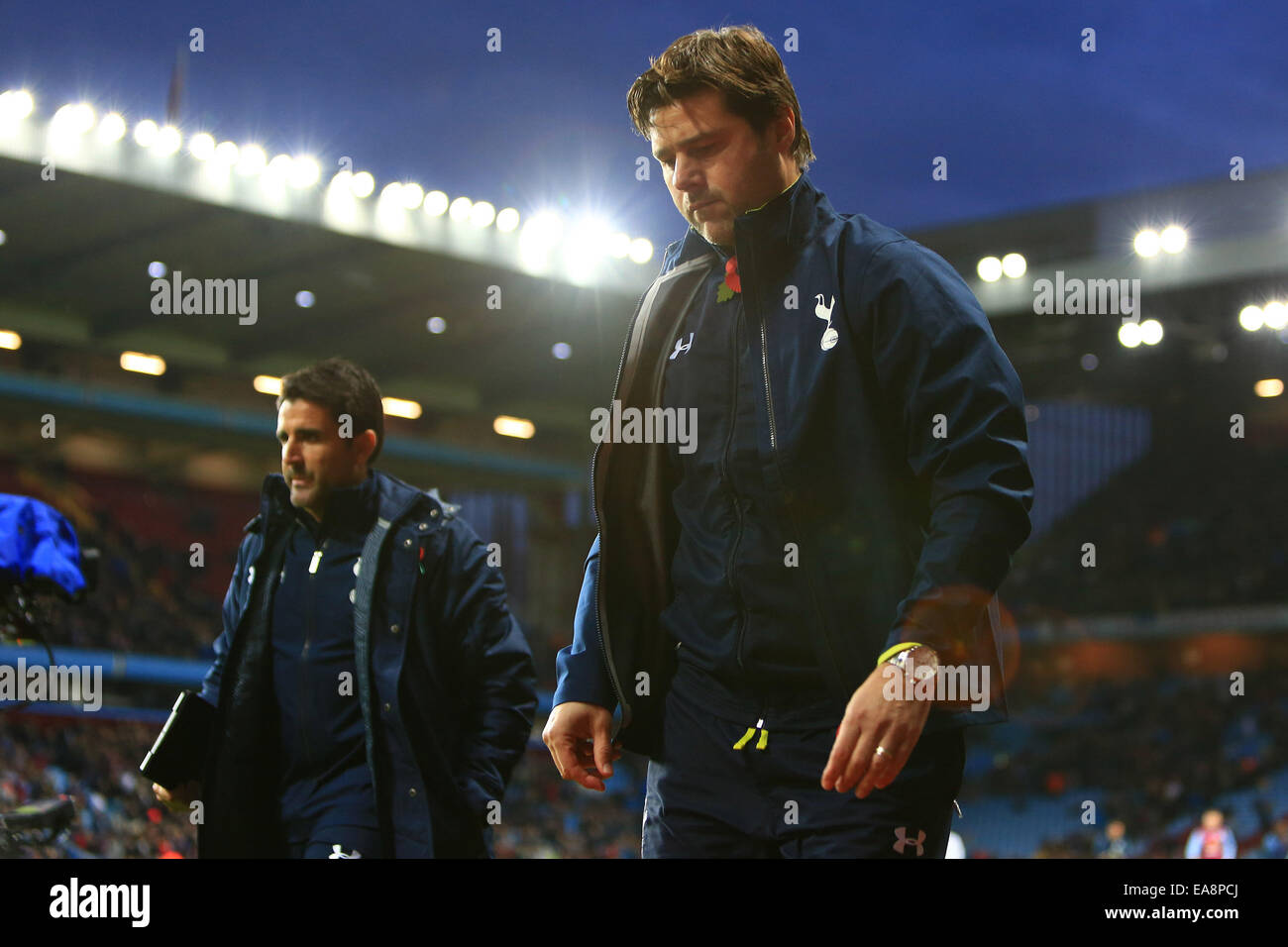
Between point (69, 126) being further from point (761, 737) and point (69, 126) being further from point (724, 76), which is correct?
point (761, 737)

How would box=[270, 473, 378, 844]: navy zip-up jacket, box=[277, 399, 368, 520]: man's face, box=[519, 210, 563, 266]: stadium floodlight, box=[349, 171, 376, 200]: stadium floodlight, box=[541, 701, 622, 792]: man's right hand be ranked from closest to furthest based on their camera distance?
box=[541, 701, 622, 792]: man's right hand < box=[270, 473, 378, 844]: navy zip-up jacket < box=[277, 399, 368, 520]: man's face < box=[349, 171, 376, 200]: stadium floodlight < box=[519, 210, 563, 266]: stadium floodlight

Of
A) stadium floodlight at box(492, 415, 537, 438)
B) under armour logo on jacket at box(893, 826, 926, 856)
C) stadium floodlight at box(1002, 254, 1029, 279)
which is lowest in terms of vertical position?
under armour logo on jacket at box(893, 826, 926, 856)

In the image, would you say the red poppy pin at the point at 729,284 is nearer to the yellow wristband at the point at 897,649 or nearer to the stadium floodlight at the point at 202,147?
the yellow wristband at the point at 897,649

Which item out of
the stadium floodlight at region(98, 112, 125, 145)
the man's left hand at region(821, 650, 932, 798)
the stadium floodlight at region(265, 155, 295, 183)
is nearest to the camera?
the man's left hand at region(821, 650, 932, 798)

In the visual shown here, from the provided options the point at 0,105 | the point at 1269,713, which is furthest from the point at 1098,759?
the point at 0,105

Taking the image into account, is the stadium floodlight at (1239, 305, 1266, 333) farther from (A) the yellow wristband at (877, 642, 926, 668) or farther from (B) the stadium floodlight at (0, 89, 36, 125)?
(A) the yellow wristband at (877, 642, 926, 668)

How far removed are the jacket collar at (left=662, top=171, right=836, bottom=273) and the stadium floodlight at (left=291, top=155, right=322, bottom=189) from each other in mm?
15946

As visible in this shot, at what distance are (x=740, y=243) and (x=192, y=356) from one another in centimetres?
2178

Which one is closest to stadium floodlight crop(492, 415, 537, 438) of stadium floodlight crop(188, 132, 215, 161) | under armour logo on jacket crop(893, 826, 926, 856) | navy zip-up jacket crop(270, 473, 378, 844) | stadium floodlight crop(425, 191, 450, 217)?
stadium floodlight crop(425, 191, 450, 217)

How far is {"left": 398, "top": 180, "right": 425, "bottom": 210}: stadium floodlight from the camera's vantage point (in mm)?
18141

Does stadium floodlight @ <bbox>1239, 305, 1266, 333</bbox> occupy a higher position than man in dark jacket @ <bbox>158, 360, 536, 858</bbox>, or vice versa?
stadium floodlight @ <bbox>1239, 305, 1266, 333</bbox>

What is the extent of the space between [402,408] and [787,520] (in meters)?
23.5

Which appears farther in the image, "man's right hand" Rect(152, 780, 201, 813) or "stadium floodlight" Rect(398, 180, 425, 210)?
"stadium floodlight" Rect(398, 180, 425, 210)
